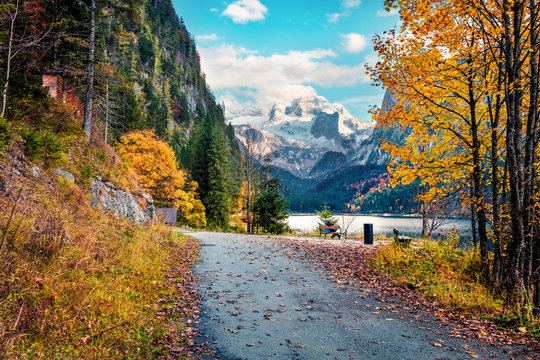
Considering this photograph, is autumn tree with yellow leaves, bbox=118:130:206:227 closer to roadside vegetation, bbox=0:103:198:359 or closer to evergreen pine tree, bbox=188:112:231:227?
evergreen pine tree, bbox=188:112:231:227

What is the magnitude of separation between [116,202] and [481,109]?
15.7m

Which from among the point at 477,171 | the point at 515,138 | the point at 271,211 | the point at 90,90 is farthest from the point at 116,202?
the point at 271,211

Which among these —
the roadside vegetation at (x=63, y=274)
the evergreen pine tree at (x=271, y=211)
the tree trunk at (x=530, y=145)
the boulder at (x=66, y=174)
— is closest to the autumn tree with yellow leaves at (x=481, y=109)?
the tree trunk at (x=530, y=145)

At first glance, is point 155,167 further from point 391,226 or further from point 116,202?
point 391,226

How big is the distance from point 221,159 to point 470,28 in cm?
4099

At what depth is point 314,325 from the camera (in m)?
5.44

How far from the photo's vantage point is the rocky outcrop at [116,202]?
12117 mm

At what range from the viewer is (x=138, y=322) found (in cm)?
479

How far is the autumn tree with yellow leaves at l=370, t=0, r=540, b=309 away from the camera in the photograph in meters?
6.27

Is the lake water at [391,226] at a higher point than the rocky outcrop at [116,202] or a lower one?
lower

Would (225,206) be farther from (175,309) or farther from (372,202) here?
(372,202)

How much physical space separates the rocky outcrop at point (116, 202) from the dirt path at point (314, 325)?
662cm

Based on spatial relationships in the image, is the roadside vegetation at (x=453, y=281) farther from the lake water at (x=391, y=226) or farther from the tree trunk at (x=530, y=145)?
the lake water at (x=391, y=226)

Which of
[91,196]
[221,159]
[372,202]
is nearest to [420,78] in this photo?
[91,196]
